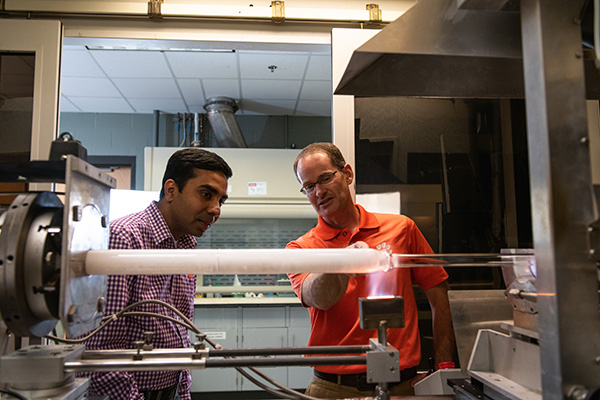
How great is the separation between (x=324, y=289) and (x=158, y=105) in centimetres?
350

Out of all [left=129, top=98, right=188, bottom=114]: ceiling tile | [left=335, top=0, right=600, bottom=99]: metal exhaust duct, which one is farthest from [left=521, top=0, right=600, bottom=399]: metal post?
[left=129, top=98, right=188, bottom=114]: ceiling tile

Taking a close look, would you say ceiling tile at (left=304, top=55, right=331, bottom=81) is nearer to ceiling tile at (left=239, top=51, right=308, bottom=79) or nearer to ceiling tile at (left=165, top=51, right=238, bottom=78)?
ceiling tile at (left=239, top=51, right=308, bottom=79)

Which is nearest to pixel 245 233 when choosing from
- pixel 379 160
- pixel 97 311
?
pixel 379 160

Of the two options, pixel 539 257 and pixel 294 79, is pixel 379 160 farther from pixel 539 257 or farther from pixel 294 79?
pixel 294 79

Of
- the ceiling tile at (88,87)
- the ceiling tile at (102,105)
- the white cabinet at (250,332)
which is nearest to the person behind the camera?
the white cabinet at (250,332)

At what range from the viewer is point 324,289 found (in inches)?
46.3

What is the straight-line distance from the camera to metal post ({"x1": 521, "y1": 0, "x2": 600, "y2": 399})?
585mm

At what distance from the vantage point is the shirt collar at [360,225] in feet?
4.80

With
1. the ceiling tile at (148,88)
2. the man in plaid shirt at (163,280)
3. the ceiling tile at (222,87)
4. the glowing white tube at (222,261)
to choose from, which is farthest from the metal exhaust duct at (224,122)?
the glowing white tube at (222,261)

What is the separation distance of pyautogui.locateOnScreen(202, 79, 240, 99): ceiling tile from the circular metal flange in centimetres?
305

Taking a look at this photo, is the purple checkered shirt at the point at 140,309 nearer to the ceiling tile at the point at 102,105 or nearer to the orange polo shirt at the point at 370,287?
the orange polo shirt at the point at 370,287

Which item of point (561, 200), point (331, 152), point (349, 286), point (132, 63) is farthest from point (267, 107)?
point (561, 200)

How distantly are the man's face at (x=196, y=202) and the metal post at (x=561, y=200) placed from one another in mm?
975

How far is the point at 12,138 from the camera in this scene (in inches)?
60.1
